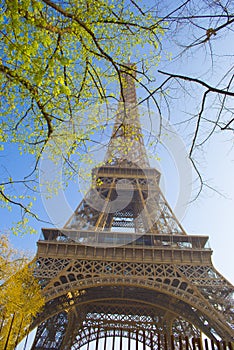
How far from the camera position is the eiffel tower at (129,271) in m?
18.3

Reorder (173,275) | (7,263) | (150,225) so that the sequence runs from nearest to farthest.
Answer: (7,263) < (173,275) < (150,225)

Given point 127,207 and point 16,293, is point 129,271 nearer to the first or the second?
point 16,293

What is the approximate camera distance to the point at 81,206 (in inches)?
1005

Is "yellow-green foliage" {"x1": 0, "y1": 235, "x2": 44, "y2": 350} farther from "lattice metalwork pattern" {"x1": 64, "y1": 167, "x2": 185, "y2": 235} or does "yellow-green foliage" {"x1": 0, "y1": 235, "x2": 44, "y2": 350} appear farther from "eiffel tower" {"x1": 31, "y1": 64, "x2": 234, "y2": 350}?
"lattice metalwork pattern" {"x1": 64, "y1": 167, "x2": 185, "y2": 235}

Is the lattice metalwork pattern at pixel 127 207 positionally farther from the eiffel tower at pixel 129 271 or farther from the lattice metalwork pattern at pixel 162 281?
the lattice metalwork pattern at pixel 162 281

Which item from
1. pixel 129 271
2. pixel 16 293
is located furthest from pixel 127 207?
pixel 16 293

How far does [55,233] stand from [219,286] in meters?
12.5

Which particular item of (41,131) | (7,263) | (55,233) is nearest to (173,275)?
(55,233)

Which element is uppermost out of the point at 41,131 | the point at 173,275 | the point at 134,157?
the point at 134,157

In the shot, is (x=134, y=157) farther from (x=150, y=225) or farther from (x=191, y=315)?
(x=191, y=315)

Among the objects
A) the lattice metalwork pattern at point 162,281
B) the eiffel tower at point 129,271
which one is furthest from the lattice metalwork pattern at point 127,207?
the lattice metalwork pattern at point 162,281

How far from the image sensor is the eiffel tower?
1827 centimetres

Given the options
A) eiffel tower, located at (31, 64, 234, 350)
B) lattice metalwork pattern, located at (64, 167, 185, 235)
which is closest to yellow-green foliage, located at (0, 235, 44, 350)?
eiffel tower, located at (31, 64, 234, 350)

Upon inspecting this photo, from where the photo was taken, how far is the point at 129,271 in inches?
784
